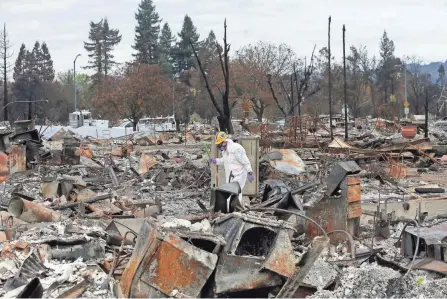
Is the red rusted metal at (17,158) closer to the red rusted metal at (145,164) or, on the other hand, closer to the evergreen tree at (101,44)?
the red rusted metal at (145,164)

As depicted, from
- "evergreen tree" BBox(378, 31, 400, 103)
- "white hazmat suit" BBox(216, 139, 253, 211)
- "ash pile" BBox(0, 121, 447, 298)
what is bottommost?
"ash pile" BBox(0, 121, 447, 298)

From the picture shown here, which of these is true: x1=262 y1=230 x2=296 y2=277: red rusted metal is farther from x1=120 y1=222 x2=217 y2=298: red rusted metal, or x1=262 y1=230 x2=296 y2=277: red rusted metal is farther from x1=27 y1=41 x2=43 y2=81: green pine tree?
x1=27 y1=41 x2=43 y2=81: green pine tree

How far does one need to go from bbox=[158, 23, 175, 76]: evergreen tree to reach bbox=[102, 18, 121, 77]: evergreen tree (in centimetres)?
693

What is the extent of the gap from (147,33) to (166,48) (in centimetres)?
279

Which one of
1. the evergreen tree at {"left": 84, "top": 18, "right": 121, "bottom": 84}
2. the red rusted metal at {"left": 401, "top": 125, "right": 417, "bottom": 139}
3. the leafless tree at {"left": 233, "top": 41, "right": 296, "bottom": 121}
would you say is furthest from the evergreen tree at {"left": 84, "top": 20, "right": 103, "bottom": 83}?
the red rusted metal at {"left": 401, "top": 125, "right": 417, "bottom": 139}

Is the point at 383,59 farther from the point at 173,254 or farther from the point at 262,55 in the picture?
the point at 173,254

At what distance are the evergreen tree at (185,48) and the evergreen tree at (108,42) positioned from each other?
8.69 meters

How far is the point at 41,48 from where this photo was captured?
8425 centimetres

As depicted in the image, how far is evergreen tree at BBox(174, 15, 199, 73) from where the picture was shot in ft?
245

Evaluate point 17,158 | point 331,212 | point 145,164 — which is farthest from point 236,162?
point 17,158

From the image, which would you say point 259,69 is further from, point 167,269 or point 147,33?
point 167,269

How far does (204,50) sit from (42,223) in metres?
62.7

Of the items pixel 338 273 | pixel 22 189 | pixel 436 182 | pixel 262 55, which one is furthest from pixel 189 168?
pixel 262 55

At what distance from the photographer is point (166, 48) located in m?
76.1
